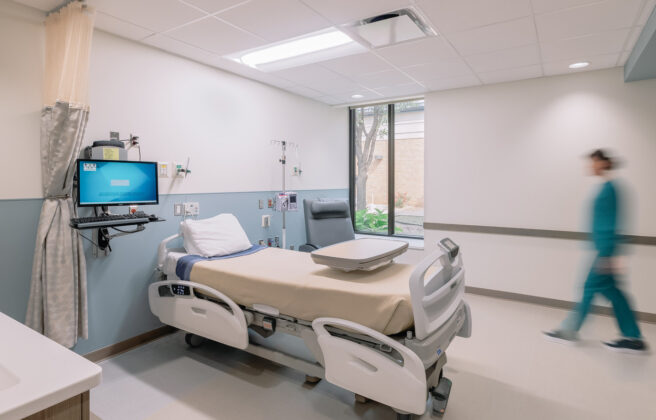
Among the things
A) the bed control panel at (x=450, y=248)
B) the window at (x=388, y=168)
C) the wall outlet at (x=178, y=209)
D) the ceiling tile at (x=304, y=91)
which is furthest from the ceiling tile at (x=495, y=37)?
the wall outlet at (x=178, y=209)

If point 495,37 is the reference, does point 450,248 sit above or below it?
below

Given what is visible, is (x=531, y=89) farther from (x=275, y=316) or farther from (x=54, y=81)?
(x=54, y=81)

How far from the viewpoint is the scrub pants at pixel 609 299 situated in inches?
103

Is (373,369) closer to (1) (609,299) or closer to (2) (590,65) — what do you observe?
(1) (609,299)

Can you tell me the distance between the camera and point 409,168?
17.4ft

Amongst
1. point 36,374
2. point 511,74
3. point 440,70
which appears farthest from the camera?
point 511,74

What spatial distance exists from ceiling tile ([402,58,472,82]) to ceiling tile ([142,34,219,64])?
193cm

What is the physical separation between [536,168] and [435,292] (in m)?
2.93

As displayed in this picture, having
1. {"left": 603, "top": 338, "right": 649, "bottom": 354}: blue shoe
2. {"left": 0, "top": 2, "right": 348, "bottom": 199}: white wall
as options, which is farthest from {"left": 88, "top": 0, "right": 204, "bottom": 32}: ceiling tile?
{"left": 603, "top": 338, "right": 649, "bottom": 354}: blue shoe

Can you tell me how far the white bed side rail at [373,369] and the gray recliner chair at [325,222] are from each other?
177 cm

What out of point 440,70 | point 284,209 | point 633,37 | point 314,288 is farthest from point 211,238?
point 633,37

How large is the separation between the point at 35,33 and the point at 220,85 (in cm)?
151

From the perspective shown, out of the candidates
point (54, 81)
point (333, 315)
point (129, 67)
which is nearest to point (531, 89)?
point (333, 315)

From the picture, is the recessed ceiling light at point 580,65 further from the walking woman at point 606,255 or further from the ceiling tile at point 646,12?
the walking woman at point 606,255
